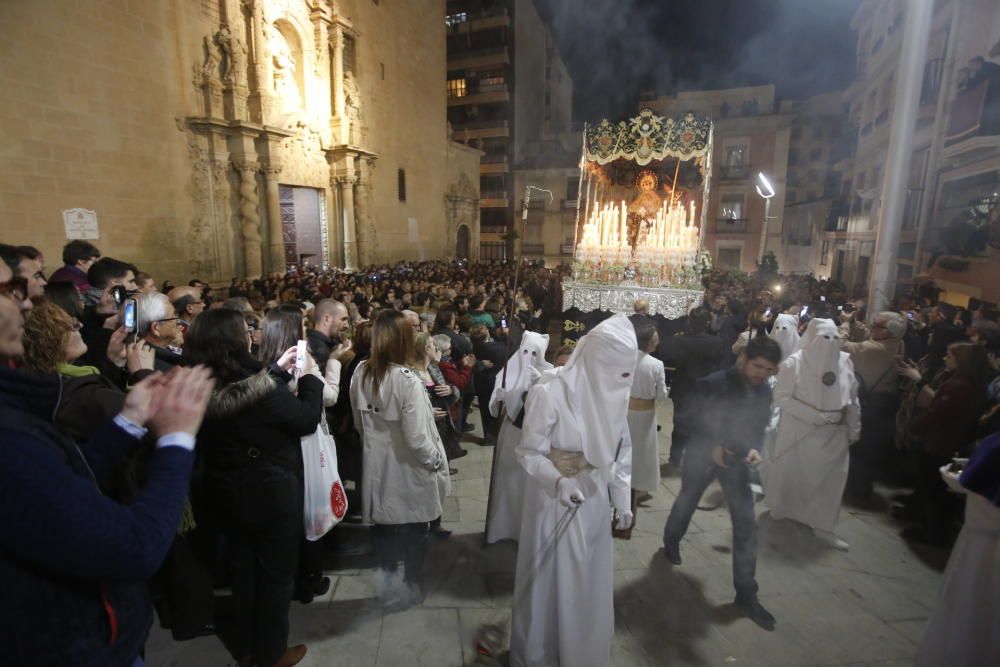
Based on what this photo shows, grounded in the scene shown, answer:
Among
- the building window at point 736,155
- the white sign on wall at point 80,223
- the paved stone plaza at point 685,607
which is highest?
the building window at point 736,155

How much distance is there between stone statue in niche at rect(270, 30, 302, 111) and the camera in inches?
555

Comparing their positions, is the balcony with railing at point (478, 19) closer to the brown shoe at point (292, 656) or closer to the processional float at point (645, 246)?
the processional float at point (645, 246)

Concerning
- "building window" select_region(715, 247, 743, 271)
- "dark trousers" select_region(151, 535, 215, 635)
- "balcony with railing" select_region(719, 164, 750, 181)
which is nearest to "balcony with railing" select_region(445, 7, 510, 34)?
"balcony with railing" select_region(719, 164, 750, 181)

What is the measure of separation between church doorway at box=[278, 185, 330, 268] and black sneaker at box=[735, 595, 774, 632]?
15762mm

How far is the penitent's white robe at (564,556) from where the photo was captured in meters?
2.40

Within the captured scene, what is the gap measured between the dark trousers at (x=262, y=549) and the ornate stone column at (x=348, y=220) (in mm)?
16428

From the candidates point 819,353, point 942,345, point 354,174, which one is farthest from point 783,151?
point 819,353

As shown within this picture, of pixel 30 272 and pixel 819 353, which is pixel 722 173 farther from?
pixel 30 272

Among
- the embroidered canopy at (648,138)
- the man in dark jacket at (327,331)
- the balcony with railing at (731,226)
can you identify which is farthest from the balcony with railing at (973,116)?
the balcony with railing at (731,226)

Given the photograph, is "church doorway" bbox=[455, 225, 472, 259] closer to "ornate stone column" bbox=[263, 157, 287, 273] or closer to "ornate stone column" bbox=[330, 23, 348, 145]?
"ornate stone column" bbox=[330, 23, 348, 145]

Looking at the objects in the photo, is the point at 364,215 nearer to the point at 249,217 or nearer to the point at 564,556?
the point at 249,217

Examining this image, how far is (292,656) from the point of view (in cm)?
261

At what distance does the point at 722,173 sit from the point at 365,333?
27.9m

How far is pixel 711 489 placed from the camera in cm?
473
